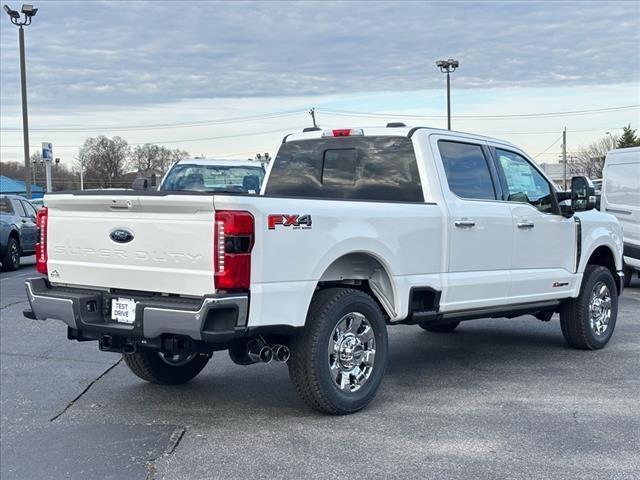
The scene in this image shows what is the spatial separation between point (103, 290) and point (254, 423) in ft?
4.68

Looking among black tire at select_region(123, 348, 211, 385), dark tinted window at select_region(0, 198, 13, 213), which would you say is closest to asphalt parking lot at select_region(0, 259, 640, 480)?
black tire at select_region(123, 348, 211, 385)

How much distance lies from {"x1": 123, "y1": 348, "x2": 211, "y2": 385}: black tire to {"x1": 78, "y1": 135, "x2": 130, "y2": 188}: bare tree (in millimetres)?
87633

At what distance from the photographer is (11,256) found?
18.1 meters

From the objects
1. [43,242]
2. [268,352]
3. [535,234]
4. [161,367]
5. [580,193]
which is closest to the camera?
[268,352]

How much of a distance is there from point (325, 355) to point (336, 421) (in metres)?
0.51

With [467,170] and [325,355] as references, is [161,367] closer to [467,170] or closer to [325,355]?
[325,355]

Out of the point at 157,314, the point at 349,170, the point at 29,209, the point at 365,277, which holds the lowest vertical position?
the point at 29,209

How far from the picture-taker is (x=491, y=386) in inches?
266

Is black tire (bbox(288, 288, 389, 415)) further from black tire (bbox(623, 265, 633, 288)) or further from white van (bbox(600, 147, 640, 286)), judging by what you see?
black tire (bbox(623, 265, 633, 288))

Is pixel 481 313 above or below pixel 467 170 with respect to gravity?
below

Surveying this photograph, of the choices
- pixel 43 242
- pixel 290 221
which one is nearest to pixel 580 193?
pixel 290 221

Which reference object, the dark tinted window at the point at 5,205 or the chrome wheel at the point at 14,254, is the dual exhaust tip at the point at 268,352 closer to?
the chrome wheel at the point at 14,254

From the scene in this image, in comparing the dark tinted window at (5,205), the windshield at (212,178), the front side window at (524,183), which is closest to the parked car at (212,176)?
the windshield at (212,178)

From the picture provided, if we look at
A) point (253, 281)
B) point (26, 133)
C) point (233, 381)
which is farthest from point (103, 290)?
point (26, 133)
